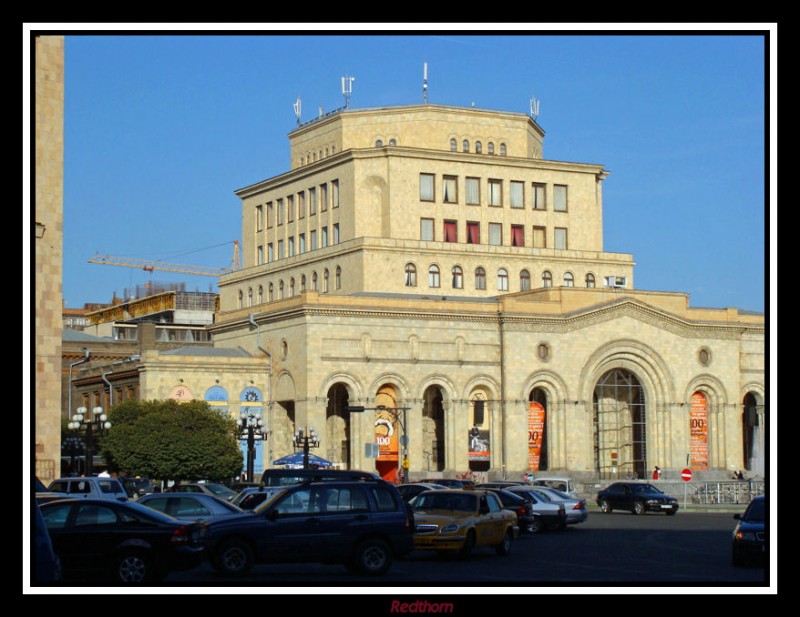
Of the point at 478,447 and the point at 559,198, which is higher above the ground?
the point at 559,198

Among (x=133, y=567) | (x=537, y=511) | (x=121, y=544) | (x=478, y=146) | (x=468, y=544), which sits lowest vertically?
(x=537, y=511)

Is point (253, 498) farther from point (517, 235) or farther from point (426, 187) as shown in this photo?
point (517, 235)

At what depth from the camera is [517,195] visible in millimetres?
99000

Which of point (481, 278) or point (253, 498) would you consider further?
point (481, 278)

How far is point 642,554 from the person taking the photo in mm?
32594

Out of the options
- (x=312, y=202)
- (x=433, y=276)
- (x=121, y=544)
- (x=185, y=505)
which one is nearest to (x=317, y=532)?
(x=121, y=544)

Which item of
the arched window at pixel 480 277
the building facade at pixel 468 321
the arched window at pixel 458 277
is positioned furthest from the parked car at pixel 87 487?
the arched window at pixel 480 277

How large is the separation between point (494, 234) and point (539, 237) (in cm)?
367

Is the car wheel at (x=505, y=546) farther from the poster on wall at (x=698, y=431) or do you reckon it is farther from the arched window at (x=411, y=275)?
the arched window at (x=411, y=275)

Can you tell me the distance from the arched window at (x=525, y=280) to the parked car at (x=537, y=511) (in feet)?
169

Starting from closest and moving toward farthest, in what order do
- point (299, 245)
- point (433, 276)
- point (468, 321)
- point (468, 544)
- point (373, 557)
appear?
point (373, 557)
point (468, 544)
point (468, 321)
point (433, 276)
point (299, 245)

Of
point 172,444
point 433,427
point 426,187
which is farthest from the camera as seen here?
point 426,187
